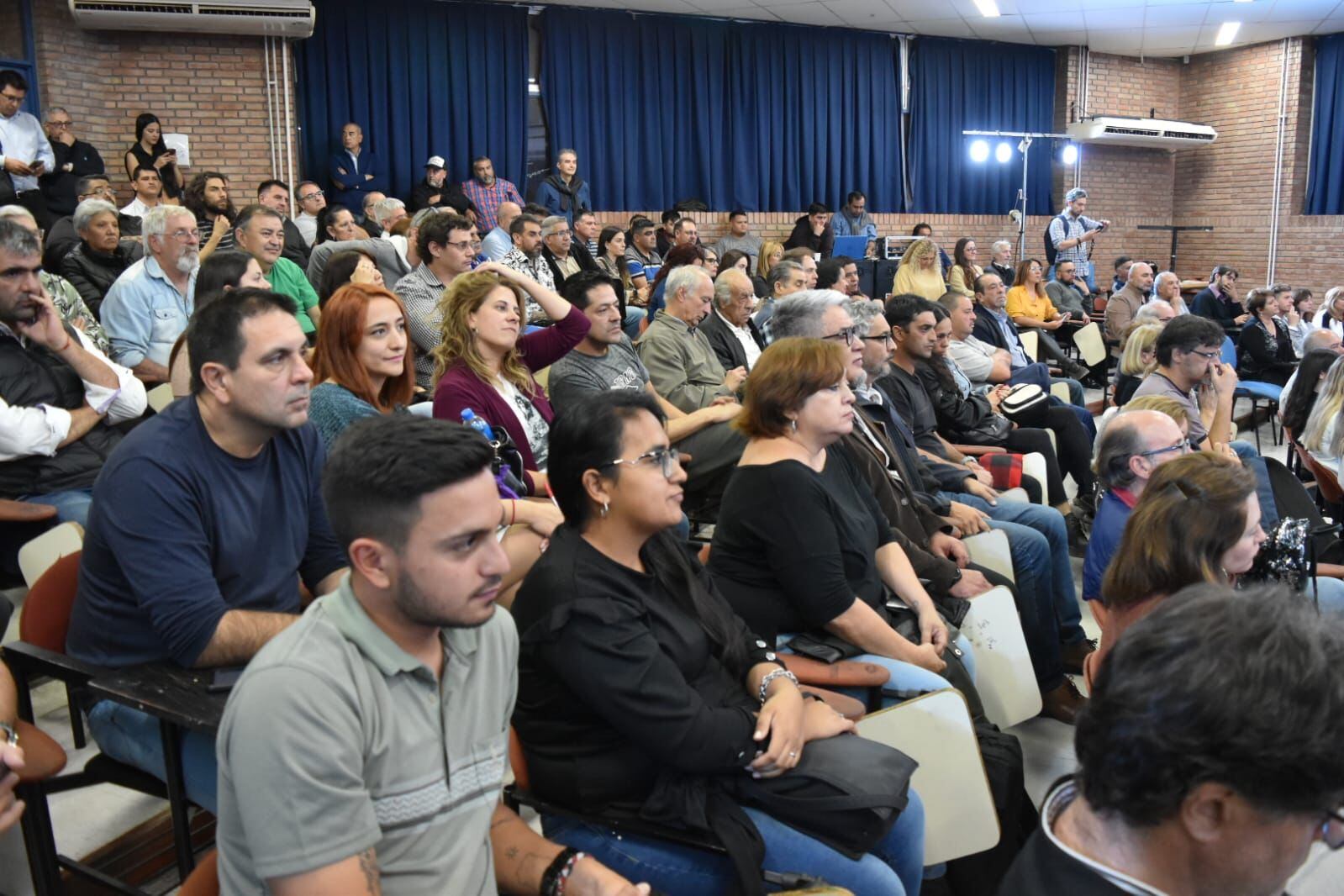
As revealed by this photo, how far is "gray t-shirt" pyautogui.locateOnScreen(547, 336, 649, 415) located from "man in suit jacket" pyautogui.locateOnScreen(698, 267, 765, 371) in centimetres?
67

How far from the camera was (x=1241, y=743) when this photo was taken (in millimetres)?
953

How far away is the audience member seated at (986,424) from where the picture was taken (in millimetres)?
4395

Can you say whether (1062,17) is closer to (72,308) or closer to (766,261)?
(766,261)

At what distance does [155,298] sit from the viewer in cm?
424

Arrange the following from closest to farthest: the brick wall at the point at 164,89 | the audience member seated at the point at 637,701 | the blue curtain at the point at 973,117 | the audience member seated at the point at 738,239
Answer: the audience member seated at the point at 637,701 < the brick wall at the point at 164,89 < the audience member seated at the point at 738,239 < the blue curtain at the point at 973,117

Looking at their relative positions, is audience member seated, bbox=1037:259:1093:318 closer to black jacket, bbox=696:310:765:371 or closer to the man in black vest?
black jacket, bbox=696:310:765:371

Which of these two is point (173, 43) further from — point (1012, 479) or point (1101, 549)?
point (1101, 549)

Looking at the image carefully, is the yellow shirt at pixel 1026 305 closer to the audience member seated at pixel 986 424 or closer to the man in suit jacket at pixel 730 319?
the audience member seated at pixel 986 424

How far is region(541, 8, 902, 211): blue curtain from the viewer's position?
1045cm

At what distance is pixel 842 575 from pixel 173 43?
802cm

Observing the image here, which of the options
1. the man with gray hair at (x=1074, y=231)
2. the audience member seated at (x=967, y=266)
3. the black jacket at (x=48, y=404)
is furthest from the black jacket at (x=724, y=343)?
the man with gray hair at (x=1074, y=231)

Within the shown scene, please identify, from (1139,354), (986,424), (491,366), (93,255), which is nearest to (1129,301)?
(1139,354)

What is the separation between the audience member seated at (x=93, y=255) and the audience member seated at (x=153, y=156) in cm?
279

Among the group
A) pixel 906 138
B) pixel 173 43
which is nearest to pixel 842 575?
pixel 173 43
